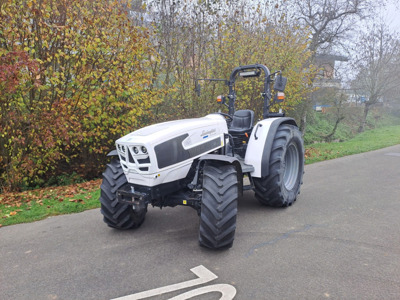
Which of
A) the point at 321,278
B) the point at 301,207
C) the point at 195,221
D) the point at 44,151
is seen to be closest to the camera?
the point at 321,278

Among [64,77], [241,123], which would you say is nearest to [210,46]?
[64,77]

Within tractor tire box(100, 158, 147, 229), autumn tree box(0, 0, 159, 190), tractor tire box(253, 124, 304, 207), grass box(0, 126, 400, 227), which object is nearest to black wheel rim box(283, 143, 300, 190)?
tractor tire box(253, 124, 304, 207)

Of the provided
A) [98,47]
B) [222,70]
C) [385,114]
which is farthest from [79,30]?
[385,114]

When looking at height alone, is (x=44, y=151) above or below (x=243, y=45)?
below

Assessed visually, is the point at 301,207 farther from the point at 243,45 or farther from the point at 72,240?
the point at 243,45

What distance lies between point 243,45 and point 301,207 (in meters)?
5.87

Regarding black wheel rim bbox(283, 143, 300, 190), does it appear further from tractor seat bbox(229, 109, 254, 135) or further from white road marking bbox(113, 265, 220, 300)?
white road marking bbox(113, 265, 220, 300)

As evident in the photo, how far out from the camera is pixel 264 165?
4457 millimetres

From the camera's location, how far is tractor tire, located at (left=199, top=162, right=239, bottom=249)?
334cm

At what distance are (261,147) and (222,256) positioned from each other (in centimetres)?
175

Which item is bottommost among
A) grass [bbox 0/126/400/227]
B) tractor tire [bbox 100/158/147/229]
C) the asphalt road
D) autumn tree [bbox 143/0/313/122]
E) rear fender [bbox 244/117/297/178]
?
grass [bbox 0/126/400/227]

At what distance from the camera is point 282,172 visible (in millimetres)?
4609

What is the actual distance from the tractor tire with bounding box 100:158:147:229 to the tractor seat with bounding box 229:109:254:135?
202 cm

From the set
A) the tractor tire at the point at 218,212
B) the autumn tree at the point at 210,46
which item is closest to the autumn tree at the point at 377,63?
the autumn tree at the point at 210,46
